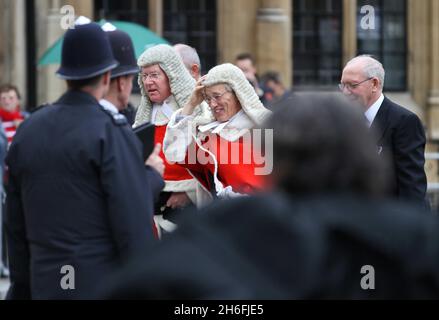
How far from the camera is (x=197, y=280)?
294cm

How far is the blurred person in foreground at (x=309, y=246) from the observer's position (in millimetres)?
2949

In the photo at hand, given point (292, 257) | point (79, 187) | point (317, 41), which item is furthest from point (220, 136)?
point (317, 41)

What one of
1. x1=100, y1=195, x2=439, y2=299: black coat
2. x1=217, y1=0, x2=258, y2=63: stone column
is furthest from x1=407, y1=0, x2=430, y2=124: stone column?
x1=100, y1=195, x2=439, y2=299: black coat

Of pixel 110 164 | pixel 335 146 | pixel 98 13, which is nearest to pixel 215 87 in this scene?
pixel 110 164

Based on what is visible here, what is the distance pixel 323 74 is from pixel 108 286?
17352mm

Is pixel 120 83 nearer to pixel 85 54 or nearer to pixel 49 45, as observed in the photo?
pixel 85 54

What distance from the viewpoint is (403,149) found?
7.67m

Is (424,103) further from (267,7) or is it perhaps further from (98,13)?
(98,13)

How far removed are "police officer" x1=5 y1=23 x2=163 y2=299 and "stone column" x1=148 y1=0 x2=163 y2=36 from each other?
13837 millimetres

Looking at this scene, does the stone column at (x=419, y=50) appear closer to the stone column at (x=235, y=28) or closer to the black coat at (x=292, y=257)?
the stone column at (x=235, y=28)

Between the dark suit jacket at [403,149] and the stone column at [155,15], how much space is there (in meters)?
11.8

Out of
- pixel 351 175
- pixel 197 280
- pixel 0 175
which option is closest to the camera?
pixel 197 280

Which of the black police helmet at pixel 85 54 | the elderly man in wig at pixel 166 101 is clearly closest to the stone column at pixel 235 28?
the elderly man in wig at pixel 166 101

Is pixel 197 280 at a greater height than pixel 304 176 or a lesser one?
lesser
